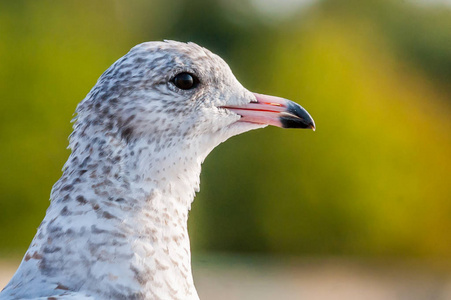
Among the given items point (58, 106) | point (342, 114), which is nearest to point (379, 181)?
point (342, 114)

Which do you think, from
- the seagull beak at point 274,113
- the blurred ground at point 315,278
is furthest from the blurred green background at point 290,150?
the seagull beak at point 274,113

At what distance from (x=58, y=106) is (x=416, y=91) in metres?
6.28

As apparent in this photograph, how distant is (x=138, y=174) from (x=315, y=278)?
28.4 ft

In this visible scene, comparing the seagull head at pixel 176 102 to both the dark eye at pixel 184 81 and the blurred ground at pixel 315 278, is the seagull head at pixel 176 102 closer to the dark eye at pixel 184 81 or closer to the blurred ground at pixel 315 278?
the dark eye at pixel 184 81

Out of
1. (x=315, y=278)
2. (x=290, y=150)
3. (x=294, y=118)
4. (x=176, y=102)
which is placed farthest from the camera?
(x=315, y=278)

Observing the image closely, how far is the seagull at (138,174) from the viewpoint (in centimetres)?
163

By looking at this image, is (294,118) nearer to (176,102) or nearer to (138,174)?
(176,102)

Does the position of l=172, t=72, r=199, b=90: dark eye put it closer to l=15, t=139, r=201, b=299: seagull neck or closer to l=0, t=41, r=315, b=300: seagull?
l=0, t=41, r=315, b=300: seagull

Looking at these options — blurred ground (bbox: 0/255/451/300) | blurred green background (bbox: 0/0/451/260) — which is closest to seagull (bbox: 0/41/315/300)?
blurred ground (bbox: 0/255/451/300)

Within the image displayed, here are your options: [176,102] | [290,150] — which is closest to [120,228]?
[176,102]

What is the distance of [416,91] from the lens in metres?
12.8

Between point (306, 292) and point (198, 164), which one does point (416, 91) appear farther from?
point (198, 164)

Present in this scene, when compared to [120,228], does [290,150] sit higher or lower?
higher

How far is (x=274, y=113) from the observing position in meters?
1.96
